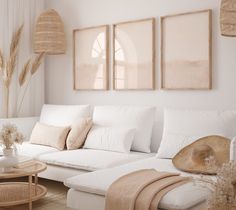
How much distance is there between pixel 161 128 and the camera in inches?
162

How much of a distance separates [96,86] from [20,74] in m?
1.04

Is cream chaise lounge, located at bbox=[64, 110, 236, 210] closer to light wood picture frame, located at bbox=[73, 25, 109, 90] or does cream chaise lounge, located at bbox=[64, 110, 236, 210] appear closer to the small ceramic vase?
the small ceramic vase

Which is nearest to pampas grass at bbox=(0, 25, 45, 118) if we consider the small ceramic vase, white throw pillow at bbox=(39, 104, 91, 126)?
white throw pillow at bbox=(39, 104, 91, 126)

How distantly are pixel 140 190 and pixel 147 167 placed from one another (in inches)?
27.5

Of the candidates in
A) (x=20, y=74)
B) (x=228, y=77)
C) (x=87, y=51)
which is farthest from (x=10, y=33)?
(x=228, y=77)

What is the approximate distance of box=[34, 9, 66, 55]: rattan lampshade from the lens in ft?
15.3

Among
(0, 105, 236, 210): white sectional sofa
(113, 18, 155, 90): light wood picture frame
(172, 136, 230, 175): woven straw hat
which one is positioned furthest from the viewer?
(113, 18, 155, 90): light wood picture frame

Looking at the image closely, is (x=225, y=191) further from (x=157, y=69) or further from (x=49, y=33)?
(x=49, y=33)

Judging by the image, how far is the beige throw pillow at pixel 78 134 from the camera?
4.05 metres

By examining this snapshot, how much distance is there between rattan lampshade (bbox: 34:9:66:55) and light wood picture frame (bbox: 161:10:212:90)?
141 centimetres

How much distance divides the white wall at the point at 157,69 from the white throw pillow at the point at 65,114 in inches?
12.2

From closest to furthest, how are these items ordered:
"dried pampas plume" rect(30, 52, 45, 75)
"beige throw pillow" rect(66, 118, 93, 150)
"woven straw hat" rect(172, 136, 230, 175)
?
"woven straw hat" rect(172, 136, 230, 175)
"beige throw pillow" rect(66, 118, 93, 150)
"dried pampas plume" rect(30, 52, 45, 75)

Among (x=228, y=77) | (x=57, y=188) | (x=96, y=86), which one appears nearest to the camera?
(x=228, y=77)

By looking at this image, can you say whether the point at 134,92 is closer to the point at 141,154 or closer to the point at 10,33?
the point at 141,154
